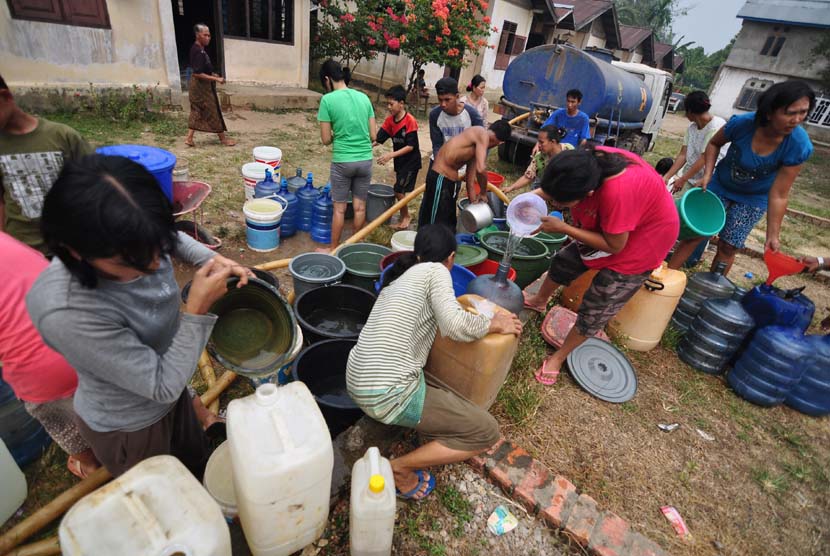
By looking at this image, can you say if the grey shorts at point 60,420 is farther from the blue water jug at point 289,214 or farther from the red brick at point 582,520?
the blue water jug at point 289,214

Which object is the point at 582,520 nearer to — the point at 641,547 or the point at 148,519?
the point at 641,547

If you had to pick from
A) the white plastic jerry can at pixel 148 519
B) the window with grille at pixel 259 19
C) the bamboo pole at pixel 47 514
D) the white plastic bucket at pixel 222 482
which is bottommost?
the bamboo pole at pixel 47 514

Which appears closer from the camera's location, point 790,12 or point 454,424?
point 454,424

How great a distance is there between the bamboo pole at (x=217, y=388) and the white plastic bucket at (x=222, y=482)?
2.33 feet

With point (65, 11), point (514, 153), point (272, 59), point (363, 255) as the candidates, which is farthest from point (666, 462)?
point (272, 59)

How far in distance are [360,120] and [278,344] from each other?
304 cm

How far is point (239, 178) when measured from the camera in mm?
6398

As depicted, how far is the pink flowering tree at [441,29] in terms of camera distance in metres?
10.9

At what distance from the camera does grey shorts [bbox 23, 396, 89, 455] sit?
5.88 feet

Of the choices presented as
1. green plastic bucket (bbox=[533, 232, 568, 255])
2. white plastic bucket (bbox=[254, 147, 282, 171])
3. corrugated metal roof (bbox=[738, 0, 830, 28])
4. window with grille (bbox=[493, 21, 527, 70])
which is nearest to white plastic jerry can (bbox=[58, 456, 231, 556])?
green plastic bucket (bbox=[533, 232, 568, 255])

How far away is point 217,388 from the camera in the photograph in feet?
8.84

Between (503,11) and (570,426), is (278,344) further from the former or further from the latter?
(503,11)

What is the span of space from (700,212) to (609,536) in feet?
12.1

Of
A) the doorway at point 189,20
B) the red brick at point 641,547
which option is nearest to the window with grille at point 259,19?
the doorway at point 189,20
